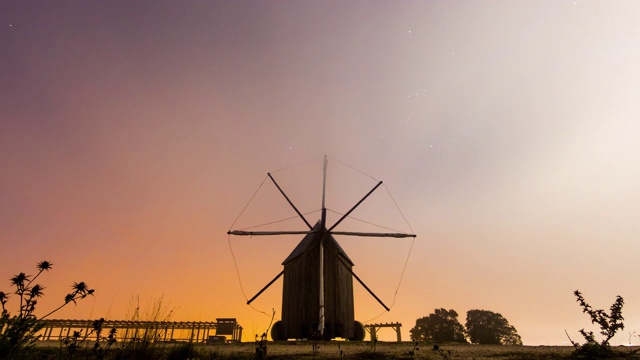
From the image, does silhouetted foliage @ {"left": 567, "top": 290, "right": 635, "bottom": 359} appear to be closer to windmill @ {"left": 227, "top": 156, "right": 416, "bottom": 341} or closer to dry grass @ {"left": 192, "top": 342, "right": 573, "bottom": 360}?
dry grass @ {"left": 192, "top": 342, "right": 573, "bottom": 360}

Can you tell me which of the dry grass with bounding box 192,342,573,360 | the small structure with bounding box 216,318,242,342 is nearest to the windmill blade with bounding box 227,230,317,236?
the small structure with bounding box 216,318,242,342

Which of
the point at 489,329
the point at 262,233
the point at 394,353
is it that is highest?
the point at 262,233

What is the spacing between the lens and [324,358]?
8219 mm

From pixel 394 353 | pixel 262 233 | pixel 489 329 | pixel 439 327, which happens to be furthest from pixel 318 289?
pixel 489 329

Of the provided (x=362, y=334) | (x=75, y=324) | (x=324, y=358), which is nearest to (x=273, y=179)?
(x=362, y=334)

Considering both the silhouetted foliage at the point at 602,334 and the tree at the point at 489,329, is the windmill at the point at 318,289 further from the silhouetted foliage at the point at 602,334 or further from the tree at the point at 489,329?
the tree at the point at 489,329

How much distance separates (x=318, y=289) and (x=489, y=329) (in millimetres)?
36038

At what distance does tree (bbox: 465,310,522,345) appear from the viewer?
4684 cm

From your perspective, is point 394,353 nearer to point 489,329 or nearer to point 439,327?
point 439,327

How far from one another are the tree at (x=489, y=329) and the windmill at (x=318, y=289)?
3082cm

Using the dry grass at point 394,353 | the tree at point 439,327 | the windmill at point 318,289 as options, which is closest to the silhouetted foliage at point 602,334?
the dry grass at point 394,353

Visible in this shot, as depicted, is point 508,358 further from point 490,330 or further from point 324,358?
point 490,330

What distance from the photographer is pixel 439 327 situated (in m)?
47.5

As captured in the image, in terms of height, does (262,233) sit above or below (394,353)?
above
